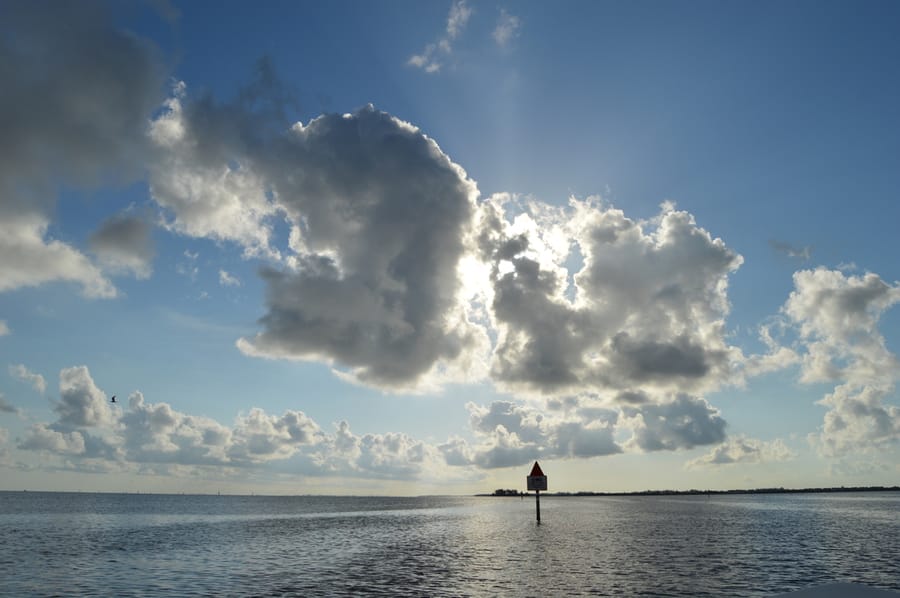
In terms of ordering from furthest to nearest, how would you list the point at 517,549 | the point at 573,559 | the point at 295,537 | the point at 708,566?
the point at 295,537 → the point at 517,549 → the point at 573,559 → the point at 708,566

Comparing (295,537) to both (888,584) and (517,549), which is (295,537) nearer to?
(517,549)

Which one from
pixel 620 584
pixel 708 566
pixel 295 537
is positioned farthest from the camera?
pixel 295 537

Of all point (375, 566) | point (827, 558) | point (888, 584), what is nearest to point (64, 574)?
point (375, 566)

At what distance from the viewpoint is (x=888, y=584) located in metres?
30.3

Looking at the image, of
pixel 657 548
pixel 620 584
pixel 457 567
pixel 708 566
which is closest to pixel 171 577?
pixel 457 567

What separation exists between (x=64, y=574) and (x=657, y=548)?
42.2 metres

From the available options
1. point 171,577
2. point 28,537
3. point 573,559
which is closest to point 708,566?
point 573,559

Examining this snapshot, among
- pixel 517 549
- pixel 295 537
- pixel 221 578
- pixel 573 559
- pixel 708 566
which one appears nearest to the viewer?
pixel 221 578

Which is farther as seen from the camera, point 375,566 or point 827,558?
point 827,558

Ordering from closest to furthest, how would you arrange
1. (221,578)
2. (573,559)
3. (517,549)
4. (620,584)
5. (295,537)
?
(620,584) < (221,578) < (573,559) < (517,549) < (295,537)

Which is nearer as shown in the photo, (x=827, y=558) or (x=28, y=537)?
(x=827, y=558)

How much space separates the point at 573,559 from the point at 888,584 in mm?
17513

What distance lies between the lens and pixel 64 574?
3466 cm

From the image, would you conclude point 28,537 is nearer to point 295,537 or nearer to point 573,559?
point 295,537
